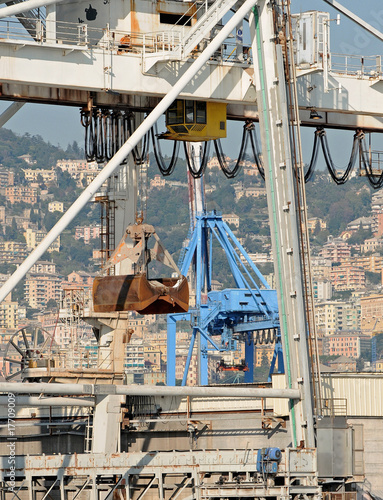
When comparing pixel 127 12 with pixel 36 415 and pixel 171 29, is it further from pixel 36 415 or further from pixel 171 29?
pixel 36 415

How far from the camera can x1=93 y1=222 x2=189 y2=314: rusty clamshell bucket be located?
130 ft

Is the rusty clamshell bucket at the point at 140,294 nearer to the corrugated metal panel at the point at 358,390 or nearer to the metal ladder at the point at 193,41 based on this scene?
the corrugated metal panel at the point at 358,390

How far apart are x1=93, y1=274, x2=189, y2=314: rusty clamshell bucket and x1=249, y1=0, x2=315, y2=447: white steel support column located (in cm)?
370

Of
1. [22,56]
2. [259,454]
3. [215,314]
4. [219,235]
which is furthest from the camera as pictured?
[219,235]

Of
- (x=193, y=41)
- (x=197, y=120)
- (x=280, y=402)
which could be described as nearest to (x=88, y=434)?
(x=280, y=402)

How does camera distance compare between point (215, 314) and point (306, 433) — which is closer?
point (306, 433)

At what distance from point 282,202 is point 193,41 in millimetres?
6922

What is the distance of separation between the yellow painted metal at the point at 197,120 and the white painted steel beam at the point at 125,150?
3.44 meters

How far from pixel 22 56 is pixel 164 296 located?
9.91m

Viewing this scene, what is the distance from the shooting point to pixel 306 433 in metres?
39.3

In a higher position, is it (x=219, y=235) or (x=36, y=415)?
(x=219, y=235)

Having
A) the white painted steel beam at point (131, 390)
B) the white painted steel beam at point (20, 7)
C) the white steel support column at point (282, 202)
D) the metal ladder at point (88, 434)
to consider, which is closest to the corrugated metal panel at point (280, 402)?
the white steel support column at point (282, 202)

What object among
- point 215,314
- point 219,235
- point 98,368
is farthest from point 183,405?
point 219,235

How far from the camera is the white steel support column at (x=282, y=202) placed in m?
39.8
